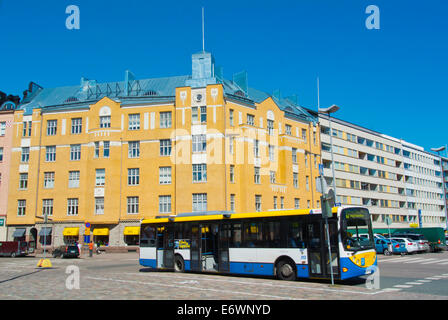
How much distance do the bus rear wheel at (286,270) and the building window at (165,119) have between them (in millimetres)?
31314

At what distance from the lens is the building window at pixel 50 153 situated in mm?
47969

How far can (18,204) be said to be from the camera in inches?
1882

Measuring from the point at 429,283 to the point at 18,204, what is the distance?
4628cm

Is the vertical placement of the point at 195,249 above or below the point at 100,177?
below

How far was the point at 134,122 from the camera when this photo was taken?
46469mm

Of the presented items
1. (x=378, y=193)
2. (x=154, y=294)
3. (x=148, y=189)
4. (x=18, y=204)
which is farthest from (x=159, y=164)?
(x=378, y=193)

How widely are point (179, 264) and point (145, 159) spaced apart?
2683 cm

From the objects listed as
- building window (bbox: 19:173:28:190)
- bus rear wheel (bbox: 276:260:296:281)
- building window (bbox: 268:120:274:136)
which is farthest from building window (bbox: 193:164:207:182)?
bus rear wheel (bbox: 276:260:296:281)

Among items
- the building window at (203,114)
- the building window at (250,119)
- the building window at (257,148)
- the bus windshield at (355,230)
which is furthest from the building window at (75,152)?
the bus windshield at (355,230)

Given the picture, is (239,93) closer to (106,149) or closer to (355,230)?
(106,149)

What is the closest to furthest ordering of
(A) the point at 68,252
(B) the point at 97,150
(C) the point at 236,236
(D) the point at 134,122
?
(C) the point at 236,236 → (A) the point at 68,252 → (B) the point at 97,150 → (D) the point at 134,122

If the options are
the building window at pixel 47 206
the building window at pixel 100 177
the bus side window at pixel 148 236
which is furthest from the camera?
the building window at pixel 47 206

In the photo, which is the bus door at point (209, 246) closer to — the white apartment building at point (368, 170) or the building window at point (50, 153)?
the building window at point (50, 153)

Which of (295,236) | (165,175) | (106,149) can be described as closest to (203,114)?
(165,175)
